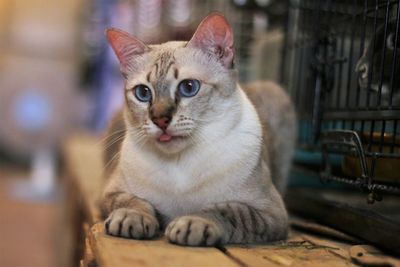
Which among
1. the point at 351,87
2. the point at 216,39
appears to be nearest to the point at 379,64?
the point at 351,87

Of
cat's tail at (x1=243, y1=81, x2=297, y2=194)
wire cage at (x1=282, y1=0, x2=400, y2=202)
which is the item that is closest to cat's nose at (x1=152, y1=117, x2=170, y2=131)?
wire cage at (x1=282, y1=0, x2=400, y2=202)

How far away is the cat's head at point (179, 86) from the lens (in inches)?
47.0

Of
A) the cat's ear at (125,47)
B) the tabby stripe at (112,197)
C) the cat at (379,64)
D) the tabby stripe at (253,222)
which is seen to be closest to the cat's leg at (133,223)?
the tabby stripe at (112,197)

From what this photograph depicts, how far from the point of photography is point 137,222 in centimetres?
114

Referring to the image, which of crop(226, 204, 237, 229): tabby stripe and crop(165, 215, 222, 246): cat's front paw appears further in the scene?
crop(226, 204, 237, 229): tabby stripe

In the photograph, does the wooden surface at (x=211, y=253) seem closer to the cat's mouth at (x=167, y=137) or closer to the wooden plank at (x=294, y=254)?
the wooden plank at (x=294, y=254)

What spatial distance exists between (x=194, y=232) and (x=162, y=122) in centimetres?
25

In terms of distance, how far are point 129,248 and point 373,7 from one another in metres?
0.92

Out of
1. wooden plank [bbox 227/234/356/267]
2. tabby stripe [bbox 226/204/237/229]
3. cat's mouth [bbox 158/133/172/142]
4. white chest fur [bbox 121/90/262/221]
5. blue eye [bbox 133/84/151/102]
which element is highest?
blue eye [bbox 133/84/151/102]

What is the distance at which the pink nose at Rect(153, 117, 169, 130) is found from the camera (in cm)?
116

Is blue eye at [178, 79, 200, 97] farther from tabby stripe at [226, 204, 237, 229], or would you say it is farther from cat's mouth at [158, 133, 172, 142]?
tabby stripe at [226, 204, 237, 229]

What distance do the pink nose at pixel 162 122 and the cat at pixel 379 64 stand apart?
1.85 feet

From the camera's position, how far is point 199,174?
50.3 inches

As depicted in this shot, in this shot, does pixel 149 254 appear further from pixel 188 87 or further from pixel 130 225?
pixel 188 87
